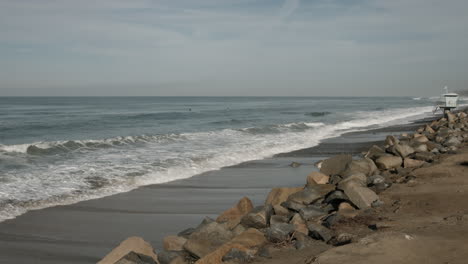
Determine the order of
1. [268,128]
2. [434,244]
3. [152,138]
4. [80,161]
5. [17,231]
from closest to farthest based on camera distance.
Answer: [434,244] → [17,231] → [80,161] → [152,138] → [268,128]

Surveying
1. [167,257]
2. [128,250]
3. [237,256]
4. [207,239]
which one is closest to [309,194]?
[207,239]

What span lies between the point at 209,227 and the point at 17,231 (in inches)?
136

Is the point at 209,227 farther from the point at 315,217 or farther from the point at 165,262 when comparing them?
the point at 315,217

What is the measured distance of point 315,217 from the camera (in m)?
6.80

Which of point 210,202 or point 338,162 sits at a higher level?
point 338,162

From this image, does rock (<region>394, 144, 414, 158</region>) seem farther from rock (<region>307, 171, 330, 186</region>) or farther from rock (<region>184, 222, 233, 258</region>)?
rock (<region>184, 222, 233, 258</region>)

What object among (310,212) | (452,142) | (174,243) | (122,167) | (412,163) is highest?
(452,142)

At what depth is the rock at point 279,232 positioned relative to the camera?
5691 millimetres

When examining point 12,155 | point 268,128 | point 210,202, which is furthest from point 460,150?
point 268,128

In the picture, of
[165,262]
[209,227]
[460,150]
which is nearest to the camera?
[165,262]

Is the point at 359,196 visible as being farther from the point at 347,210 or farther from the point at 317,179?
the point at 317,179

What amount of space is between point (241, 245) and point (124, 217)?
11.6 feet

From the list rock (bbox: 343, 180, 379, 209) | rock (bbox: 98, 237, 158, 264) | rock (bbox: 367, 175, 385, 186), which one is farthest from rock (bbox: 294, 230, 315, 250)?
rock (bbox: 367, 175, 385, 186)

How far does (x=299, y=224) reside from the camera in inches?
241
